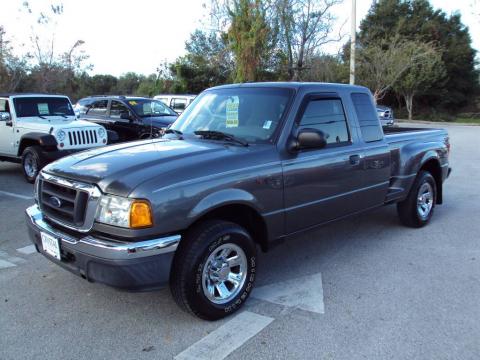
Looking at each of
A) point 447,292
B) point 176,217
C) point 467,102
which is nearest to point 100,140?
point 176,217

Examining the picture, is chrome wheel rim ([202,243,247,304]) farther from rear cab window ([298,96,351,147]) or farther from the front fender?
rear cab window ([298,96,351,147])

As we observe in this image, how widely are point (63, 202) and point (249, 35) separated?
18.9 meters

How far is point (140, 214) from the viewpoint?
2947 mm

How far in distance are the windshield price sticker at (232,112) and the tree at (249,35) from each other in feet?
56.4

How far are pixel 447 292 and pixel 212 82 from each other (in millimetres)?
28140

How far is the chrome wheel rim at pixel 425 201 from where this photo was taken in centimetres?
591

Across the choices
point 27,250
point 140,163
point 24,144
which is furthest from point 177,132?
point 24,144

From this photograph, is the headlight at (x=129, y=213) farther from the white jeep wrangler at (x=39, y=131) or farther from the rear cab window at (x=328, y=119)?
the white jeep wrangler at (x=39, y=131)

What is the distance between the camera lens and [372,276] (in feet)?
14.1

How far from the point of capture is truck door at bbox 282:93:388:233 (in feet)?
12.9

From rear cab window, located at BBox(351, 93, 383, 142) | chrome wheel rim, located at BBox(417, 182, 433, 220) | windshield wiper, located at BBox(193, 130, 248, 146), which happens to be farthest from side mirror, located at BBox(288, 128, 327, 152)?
chrome wheel rim, located at BBox(417, 182, 433, 220)

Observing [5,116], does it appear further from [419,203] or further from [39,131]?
[419,203]

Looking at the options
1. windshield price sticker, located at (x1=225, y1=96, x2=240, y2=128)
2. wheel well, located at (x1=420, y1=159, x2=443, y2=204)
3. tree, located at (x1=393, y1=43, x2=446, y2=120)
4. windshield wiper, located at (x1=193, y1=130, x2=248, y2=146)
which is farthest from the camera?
tree, located at (x1=393, y1=43, x2=446, y2=120)

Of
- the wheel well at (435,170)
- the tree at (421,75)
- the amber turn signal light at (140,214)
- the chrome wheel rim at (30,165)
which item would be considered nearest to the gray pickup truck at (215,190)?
the amber turn signal light at (140,214)
